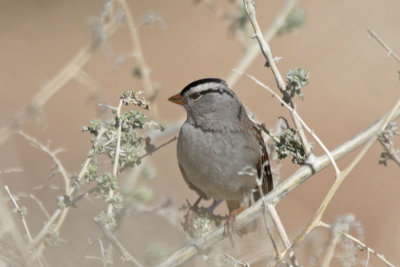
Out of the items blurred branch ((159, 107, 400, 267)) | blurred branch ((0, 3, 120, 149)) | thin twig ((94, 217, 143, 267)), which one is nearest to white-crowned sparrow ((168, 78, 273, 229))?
blurred branch ((0, 3, 120, 149))

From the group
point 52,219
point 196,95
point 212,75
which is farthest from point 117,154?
point 212,75

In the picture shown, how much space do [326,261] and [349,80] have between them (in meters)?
9.50

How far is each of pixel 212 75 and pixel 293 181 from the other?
370 inches

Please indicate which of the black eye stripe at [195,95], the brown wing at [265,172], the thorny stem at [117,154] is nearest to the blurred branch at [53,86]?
the black eye stripe at [195,95]

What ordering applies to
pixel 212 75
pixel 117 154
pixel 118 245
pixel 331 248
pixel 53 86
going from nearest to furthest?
1. pixel 118 245
2. pixel 117 154
3. pixel 331 248
4. pixel 53 86
5. pixel 212 75

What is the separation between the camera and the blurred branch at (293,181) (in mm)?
2965

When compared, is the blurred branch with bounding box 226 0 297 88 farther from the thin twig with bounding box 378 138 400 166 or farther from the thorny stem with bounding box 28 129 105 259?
the thin twig with bounding box 378 138 400 166

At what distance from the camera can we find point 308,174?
3.03m

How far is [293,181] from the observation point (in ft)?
9.91

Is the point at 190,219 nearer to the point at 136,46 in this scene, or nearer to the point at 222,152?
the point at 222,152

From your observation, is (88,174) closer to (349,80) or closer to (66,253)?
(66,253)

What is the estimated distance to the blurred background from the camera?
742 centimetres

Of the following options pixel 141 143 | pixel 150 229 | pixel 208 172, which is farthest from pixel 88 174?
pixel 150 229

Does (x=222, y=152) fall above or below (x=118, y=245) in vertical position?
above
